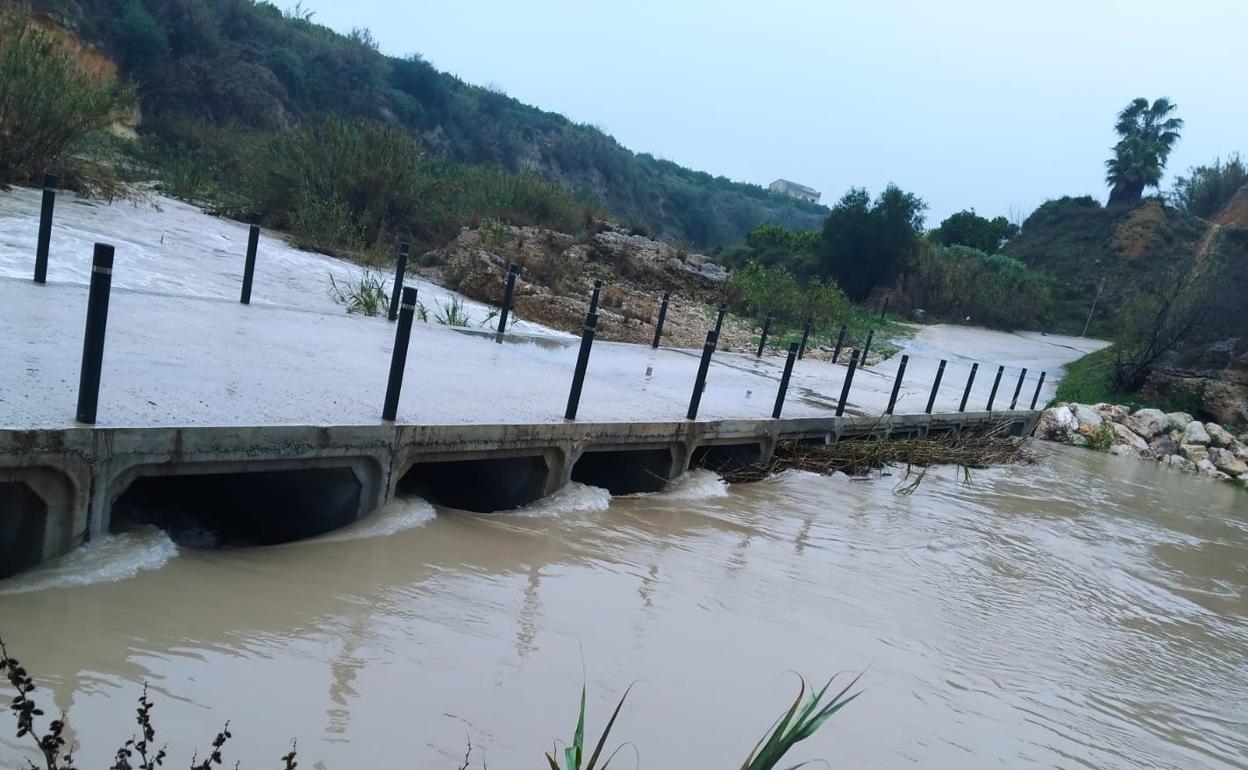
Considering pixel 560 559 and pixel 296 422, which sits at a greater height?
pixel 296 422

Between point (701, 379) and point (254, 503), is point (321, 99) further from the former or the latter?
point (254, 503)

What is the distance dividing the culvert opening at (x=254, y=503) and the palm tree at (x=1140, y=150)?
198 feet

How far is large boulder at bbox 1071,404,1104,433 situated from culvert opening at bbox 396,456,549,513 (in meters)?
16.7

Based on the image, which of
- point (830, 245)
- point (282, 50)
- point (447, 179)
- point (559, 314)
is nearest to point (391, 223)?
point (447, 179)

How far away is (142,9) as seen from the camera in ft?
116

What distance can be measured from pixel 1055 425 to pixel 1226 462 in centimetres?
328

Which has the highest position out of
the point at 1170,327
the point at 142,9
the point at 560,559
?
the point at 142,9

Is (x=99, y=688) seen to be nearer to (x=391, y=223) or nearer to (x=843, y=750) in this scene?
(x=843, y=750)

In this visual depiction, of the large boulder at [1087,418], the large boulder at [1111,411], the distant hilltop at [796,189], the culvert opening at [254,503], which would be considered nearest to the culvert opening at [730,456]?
the culvert opening at [254,503]

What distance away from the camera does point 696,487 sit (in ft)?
27.0

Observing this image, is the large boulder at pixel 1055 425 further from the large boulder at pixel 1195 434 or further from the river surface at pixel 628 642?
the river surface at pixel 628 642

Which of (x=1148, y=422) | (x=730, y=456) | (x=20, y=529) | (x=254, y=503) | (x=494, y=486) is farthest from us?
(x=1148, y=422)

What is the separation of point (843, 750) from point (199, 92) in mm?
38842

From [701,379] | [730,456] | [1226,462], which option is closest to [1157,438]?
[1226,462]
